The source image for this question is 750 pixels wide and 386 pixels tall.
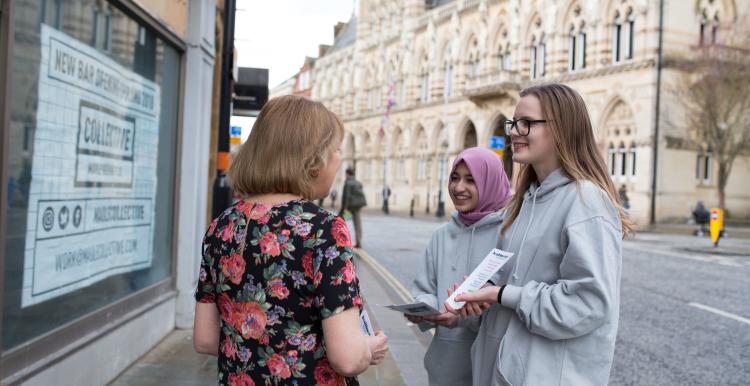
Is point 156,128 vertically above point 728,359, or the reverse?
point 156,128

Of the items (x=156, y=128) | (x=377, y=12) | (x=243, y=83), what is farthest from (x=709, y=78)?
(x=377, y=12)

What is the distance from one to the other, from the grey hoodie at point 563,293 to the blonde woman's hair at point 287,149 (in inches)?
29.5

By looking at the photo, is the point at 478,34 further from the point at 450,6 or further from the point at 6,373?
the point at 6,373

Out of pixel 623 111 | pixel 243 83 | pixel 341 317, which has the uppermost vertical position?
pixel 623 111

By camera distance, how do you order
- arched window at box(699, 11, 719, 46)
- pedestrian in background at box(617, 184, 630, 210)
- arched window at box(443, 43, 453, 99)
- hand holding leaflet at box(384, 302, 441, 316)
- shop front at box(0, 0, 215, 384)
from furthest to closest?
1. arched window at box(443, 43, 453, 99)
2. arched window at box(699, 11, 719, 46)
3. pedestrian in background at box(617, 184, 630, 210)
4. shop front at box(0, 0, 215, 384)
5. hand holding leaflet at box(384, 302, 441, 316)

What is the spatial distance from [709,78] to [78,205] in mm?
25121

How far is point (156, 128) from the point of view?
5.93m

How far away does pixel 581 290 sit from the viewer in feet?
6.71

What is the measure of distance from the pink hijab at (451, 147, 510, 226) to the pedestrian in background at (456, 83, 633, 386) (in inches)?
22.6

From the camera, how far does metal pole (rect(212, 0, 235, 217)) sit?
23.9 ft

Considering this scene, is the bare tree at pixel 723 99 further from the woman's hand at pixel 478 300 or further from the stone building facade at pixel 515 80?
the woman's hand at pixel 478 300

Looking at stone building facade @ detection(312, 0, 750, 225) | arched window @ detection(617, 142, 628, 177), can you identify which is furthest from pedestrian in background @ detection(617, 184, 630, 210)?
arched window @ detection(617, 142, 628, 177)

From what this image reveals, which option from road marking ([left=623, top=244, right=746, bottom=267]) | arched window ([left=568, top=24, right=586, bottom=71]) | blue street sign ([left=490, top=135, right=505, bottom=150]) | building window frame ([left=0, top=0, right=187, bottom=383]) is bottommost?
road marking ([left=623, top=244, right=746, bottom=267])

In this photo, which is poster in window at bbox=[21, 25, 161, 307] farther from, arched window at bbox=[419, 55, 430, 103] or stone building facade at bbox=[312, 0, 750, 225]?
arched window at bbox=[419, 55, 430, 103]
